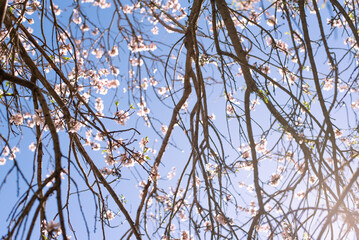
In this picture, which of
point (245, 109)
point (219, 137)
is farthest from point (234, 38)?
point (219, 137)

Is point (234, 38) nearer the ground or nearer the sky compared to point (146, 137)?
nearer the sky

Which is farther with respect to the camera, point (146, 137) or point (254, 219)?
point (146, 137)

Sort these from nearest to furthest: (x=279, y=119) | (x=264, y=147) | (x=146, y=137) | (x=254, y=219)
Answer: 1. (x=254, y=219)
2. (x=279, y=119)
3. (x=146, y=137)
4. (x=264, y=147)

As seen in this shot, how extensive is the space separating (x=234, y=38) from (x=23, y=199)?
172 cm

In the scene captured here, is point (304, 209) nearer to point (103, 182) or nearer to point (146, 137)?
point (103, 182)

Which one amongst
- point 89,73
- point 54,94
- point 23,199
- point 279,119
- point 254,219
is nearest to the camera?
point 23,199

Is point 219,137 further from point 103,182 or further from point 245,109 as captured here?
point 103,182

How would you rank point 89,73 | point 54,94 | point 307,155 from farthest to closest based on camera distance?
point 89,73
point 307,155
point 54,94

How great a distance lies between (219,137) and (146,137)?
0.54 meters

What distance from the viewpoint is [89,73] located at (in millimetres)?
2920

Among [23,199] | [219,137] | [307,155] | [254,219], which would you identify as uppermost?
[219,137]

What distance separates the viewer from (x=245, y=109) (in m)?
2.19

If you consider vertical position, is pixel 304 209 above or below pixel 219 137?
below

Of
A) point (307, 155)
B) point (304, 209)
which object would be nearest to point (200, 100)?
point (307, 155)
